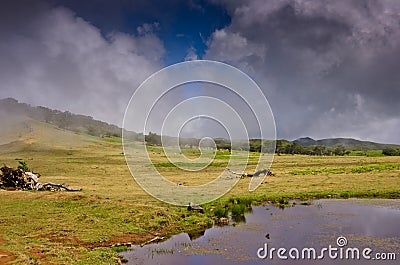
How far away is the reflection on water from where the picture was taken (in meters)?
18.6

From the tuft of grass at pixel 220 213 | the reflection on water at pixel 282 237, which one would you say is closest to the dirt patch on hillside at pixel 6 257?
the reflection on water at pixel 282 237

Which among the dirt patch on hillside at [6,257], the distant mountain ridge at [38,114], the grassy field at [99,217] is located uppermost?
the distant mountain ridge at [38,114]

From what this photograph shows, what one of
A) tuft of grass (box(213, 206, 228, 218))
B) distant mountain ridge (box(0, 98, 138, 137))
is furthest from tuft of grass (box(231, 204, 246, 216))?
distant mountain ridge (box(0, 98, 138, 137))

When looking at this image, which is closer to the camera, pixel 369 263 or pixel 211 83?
pixel 369 263

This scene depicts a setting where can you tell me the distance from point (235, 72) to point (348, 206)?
17.6 m

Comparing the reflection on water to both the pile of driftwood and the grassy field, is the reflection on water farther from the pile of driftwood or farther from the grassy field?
the pile of driftwood

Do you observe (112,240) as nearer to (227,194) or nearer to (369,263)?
(369,263)

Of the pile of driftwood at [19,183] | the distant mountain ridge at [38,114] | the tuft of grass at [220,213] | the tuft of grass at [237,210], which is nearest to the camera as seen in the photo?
the tuft of grass at [220,213]

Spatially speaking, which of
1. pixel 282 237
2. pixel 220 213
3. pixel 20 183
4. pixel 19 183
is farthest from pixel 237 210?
pixel 19 183

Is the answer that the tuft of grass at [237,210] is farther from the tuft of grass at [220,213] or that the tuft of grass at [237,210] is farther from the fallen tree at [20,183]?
the fallen tree at [20,183]

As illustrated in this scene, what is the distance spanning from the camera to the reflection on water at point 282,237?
1862 cm

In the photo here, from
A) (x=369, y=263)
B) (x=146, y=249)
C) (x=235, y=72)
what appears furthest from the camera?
(x=235, y=72)

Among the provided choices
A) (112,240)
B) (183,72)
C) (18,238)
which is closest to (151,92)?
(183,72)

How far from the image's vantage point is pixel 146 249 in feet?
67.5
